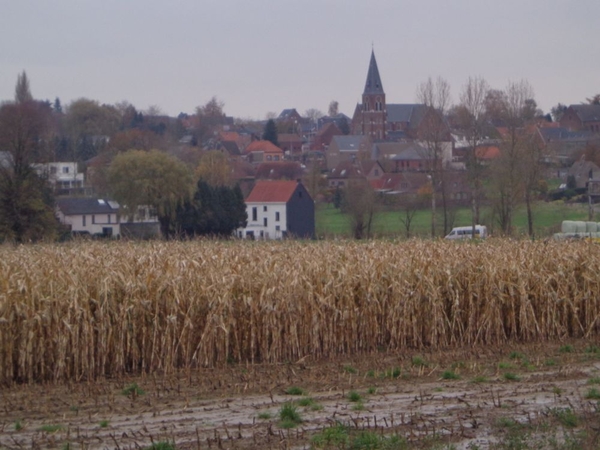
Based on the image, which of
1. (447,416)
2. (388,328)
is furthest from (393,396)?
(388,328)

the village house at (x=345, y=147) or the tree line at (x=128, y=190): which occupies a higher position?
the village house at (x=345, y=147)

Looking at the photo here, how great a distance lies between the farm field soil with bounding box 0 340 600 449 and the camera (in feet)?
25.2

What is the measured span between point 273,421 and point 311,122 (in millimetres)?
161958

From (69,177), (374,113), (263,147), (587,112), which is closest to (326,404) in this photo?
(69,177)

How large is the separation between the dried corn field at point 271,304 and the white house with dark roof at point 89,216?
118 ft

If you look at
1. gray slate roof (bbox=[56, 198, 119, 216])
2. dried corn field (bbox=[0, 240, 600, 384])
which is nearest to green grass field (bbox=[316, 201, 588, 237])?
gray slate roof (bbox=[56, 198, 119, 216])

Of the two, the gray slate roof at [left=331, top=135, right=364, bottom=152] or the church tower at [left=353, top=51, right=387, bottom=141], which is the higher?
the church tower at [left=353, top=51, right=387, bottom=141]

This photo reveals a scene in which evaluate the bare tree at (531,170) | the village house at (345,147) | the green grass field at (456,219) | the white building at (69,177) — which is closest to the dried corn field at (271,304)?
the green grass field at (456,219)

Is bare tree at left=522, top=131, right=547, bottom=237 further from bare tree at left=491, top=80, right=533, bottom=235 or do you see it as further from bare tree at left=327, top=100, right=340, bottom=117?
bare tree at left=327, top=100, right=340, bottom=117

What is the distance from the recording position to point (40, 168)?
51844mm

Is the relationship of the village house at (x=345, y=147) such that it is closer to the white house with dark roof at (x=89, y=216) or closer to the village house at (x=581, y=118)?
the village house at (x=581, y=118)

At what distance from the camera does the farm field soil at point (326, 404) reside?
25.2 ft

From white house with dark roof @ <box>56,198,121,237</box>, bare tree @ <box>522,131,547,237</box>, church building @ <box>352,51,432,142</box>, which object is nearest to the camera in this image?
bare tree @ <box>522,131,547,237</box>

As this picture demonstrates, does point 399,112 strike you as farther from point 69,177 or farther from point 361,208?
point 361,208
